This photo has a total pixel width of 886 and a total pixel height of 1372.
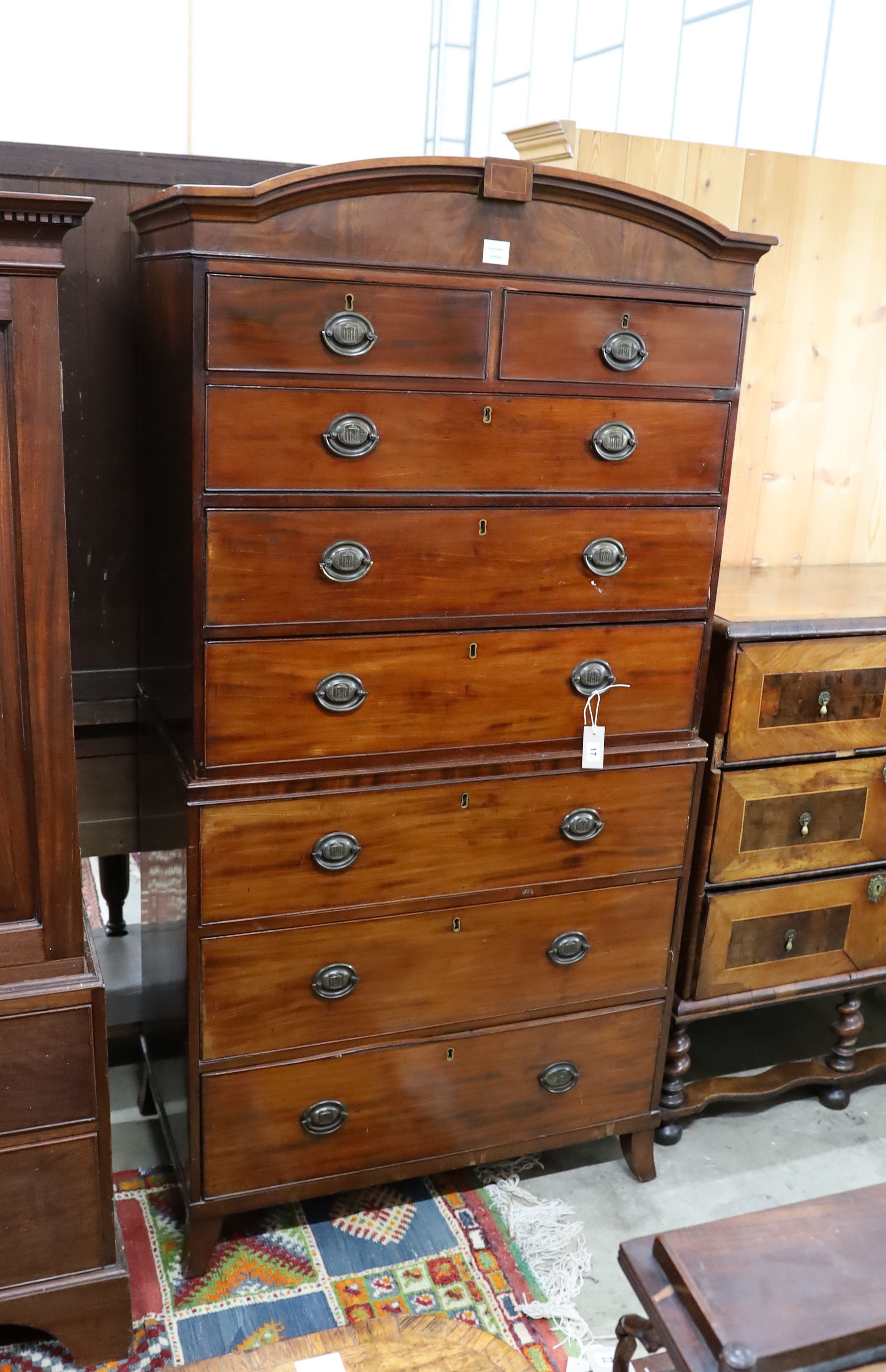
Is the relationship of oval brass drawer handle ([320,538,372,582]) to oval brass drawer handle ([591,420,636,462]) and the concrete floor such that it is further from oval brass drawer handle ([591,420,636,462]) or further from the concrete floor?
the concrete floor

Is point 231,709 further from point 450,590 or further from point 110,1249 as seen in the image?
point 110,1249

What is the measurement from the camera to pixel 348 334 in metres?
1.72

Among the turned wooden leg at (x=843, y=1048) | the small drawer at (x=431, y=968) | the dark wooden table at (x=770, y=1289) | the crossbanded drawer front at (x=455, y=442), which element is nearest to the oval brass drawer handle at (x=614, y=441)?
the crossbanded drawer front at (x=455, y=442)

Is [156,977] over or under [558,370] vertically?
under

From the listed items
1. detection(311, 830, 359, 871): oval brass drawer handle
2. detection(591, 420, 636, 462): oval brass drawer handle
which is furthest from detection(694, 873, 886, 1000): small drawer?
detection(591, 420, 636, 462): oval brass drawer handle

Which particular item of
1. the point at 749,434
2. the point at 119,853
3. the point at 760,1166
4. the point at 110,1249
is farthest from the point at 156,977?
the point at 749,434

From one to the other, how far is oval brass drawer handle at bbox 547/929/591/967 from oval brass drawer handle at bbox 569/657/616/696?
1.49 feet

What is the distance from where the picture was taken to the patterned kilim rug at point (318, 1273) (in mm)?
1988

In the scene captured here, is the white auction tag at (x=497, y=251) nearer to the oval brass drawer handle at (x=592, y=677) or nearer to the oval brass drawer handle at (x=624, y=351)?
the oval brass drawer handle at (x=624, y=351)

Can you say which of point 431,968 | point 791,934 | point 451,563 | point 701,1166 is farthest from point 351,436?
point 701,1166

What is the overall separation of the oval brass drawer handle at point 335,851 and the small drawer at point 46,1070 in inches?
16.4

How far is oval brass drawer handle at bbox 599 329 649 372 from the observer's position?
1892 millimetres

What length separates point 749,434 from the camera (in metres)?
2.73

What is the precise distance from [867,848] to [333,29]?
4.67 metres
